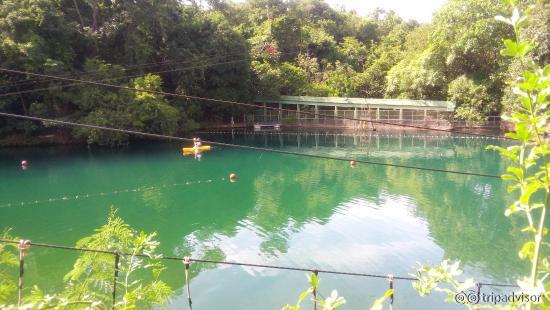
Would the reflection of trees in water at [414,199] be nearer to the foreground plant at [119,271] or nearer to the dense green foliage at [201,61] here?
the dense green foliage at [201,61]

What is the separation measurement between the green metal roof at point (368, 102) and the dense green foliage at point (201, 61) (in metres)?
0.61

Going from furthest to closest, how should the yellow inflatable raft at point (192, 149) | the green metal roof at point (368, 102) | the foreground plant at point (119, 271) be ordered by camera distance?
the green metal roof at point (368, 102), the yellow inflatable raft at point (192, 149), the foreground plant at point (119, 271)

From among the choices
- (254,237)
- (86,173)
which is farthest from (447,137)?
(86,173)

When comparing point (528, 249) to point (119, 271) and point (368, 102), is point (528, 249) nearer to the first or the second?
point (119, 271)

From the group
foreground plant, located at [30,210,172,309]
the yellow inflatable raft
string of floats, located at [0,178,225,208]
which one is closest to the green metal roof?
the yellow inflatable raft

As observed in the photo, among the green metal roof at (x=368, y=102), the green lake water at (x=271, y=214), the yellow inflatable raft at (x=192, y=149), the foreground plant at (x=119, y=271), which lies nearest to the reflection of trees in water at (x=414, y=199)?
the green lake water at (x=271, y=214)

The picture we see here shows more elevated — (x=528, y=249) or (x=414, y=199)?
(x=528, y=249)

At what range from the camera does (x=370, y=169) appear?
1788cm

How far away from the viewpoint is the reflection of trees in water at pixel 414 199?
10375 mm

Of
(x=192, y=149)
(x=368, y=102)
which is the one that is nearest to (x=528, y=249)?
(x=192, y=149)

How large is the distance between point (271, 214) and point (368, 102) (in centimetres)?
1530

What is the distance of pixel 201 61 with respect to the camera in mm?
23062

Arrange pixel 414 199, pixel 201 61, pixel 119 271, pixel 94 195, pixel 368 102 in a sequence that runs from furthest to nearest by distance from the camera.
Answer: pixel 368 102 → pixel 201 61 → pixel 94 195 → pixel 414 199 → pixel 119 271

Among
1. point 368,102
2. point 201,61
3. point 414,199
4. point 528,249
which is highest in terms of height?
point 201,61
